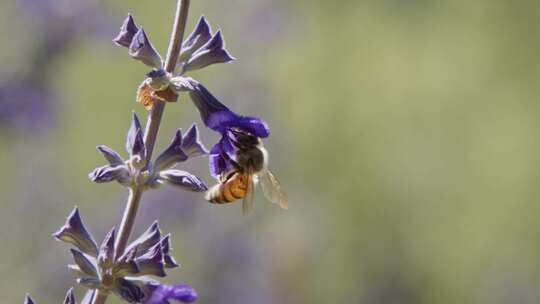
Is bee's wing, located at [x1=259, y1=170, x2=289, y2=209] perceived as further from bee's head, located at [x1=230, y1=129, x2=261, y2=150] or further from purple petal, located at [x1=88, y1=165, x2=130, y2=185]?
purple petal, located at [x1=88, y1=165, x2=130, y2=185]

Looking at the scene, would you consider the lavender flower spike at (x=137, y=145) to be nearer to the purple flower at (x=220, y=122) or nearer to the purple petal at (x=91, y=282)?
the purple flower at (x=220, y=122)

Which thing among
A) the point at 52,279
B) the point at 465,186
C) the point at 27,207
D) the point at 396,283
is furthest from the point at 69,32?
the point at 465,186

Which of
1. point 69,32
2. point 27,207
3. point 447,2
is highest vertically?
point 447,2

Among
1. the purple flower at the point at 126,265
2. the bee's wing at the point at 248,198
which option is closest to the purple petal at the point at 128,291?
the purple flower at the point at 126,265

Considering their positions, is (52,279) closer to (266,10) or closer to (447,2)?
(266,10)

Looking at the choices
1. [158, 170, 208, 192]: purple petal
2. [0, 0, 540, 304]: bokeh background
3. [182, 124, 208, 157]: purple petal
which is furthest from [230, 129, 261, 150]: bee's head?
[0, 0, 540, 304]: bokeh background
